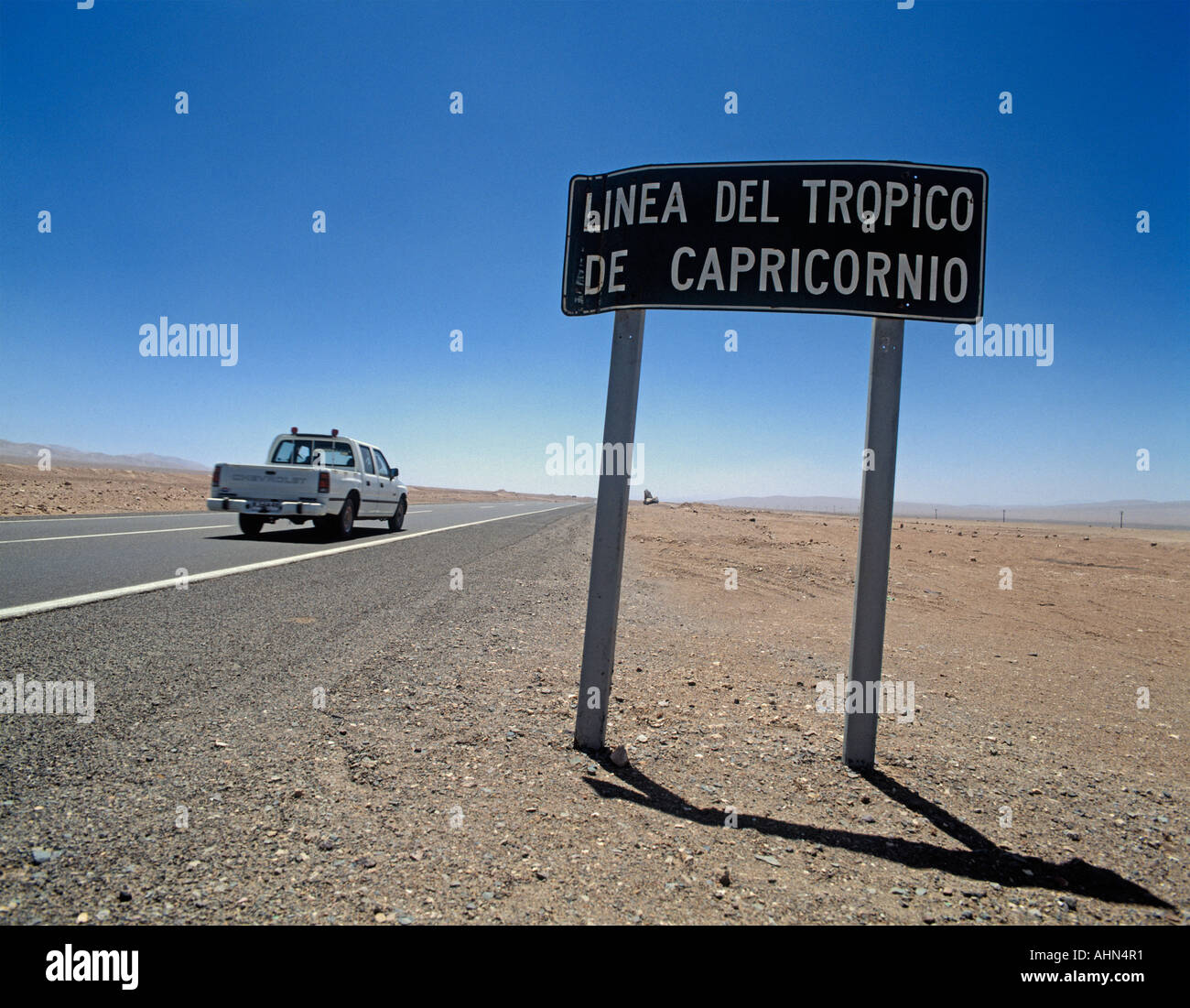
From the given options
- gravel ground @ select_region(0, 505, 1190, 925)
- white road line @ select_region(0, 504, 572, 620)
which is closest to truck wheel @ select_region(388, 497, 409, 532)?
white road line @ select_region(0, 504, 572, 620)

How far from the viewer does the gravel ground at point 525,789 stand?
2.06m

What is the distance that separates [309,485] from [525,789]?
36.1 feet

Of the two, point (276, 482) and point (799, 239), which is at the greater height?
point (799, 239)

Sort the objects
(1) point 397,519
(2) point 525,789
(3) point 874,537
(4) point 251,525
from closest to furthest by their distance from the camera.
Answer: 1. (2) point 525,789
2. (3) point 874,537
3. (4) point 251,525
4. (1) point 397,519

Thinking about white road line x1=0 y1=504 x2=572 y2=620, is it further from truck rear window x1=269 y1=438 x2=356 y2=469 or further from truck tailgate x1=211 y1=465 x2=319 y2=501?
truck rear window x1=269 y1=438 x2=356 y2=469

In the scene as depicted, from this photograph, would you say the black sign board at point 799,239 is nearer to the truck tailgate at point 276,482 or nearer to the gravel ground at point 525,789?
the gravel ground at point 525,789

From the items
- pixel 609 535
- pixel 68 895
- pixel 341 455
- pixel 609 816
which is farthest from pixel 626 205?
pixel 341 455

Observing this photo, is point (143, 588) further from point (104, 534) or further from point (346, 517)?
point (346, 517)

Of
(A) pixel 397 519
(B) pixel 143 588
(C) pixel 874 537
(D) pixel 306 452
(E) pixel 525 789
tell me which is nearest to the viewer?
(E) pixel 525 789

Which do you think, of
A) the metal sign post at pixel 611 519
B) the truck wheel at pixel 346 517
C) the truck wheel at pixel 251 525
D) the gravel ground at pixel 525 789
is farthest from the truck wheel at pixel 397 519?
the metal sign post at pixel 611 519

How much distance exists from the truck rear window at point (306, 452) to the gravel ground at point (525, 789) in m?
8.94

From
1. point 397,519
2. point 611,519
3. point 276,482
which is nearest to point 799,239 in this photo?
point 611,519

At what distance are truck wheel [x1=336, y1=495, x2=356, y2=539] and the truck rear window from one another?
892 millimetres

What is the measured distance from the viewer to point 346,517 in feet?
44.8
